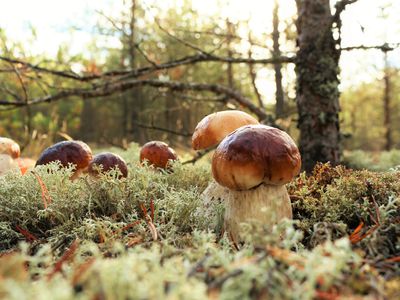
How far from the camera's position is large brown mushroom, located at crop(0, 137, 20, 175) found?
7.77 feet

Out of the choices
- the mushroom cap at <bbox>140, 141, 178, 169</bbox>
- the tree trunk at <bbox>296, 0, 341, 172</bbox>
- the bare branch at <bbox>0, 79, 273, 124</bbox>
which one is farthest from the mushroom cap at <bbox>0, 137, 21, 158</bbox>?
the tree trunk at <bbox>296, 0, 341, 172</bbox>

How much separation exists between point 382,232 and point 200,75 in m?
11.6

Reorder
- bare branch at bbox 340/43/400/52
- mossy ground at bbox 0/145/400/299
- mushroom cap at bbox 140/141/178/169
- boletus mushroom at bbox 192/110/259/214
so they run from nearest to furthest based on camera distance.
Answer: mossy ground at bbox 0/145/400/299, boletus mushroom at bbox 192/110/259/214, mushroom cap at bbox 140/141/178/169, bare branch at bbox 340/43/400/52

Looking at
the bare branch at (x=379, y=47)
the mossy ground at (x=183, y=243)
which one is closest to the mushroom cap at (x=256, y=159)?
the mossy ground at (x=183, y=243)

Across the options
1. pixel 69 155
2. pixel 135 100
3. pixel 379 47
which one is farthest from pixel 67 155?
pixel 135 100

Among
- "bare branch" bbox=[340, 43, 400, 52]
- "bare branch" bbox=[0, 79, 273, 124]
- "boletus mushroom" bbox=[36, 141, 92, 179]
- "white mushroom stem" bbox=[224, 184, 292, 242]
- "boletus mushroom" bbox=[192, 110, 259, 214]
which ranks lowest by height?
"white mushroom stem" bbox=[224, 184, 292, 242]

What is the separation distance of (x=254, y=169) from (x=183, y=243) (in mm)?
379

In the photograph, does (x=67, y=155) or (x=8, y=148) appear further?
(x=8, y=148)

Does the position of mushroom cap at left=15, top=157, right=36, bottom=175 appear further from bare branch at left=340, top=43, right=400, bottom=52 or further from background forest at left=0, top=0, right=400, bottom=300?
bare branch at left=340, top=43, right=400, bottom=52

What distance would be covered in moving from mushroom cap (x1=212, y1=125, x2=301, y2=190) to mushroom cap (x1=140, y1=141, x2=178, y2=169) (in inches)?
41.7

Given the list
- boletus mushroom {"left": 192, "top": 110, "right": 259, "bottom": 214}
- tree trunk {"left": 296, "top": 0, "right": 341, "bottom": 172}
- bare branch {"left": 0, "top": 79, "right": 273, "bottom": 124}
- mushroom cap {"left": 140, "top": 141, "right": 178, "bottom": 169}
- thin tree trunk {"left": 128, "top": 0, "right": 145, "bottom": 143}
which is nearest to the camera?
boletus mushroom {"left": 192, "top": 110, "right": 259, "bottom": 214}

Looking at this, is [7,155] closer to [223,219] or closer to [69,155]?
[69,155]

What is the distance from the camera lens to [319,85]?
9.92 ft

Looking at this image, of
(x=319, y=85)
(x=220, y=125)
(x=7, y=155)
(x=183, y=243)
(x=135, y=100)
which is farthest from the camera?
(x=135, y=100)
